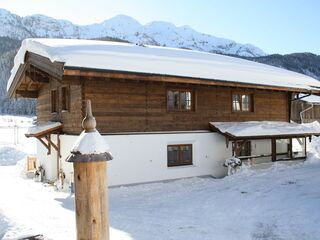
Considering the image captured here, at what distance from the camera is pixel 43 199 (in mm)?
11945

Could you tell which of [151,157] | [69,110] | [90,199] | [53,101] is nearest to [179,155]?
[151,157]

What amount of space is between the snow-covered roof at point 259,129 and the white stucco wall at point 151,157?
2.20 ft

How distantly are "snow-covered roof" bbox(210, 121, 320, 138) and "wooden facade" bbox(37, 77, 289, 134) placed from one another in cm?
51

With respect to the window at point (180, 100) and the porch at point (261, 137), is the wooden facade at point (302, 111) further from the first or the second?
the window at point (180, 100)

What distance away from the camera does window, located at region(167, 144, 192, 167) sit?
14.9 metres

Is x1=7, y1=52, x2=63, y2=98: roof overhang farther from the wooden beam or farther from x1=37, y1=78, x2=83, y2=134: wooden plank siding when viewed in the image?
the wooden beam

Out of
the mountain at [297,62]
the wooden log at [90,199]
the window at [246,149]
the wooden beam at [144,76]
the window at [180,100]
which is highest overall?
the mountain at [297,62]

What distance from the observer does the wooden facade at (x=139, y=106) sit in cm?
1317

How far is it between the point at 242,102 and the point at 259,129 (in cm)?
188

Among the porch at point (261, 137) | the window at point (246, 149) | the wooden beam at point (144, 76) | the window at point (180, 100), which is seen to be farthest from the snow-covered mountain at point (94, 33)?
the wooden beam at point (144, 76)

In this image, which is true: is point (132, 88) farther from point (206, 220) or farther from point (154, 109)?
point (206, 220)

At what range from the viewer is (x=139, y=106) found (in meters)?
14.0

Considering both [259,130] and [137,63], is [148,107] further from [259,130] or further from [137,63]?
[259,130]

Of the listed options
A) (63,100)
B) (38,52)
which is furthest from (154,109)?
(38,52)
